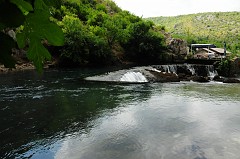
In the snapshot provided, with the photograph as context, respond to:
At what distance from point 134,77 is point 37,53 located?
95.1ft

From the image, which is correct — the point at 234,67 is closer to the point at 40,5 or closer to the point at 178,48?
the point at 178,48

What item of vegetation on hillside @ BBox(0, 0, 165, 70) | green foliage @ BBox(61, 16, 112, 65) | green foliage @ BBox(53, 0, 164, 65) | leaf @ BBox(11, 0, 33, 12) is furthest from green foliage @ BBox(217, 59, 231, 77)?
leaf @ BBox(11, 0, 33, 12)

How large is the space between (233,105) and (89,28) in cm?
3844

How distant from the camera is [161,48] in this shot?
53406 mm

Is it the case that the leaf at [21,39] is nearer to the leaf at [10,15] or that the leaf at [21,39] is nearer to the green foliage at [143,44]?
the leaf at [10,15]

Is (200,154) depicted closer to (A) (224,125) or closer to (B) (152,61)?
(A) (224,125)

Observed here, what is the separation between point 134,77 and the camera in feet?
98.2

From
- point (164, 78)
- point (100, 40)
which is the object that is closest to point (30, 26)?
point (164, 78)

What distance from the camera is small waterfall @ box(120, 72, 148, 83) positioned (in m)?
29.0

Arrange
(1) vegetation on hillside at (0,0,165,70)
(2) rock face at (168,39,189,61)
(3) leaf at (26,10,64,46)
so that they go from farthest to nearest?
(2) rock face at (168,39,189,61) < (1) vegetation on hillside at (0,0,165,70) < (3) leaf at (26,10,64,46)

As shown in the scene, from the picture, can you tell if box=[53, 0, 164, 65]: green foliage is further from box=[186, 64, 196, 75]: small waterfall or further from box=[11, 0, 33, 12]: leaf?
box=[11, 0, 33, 12]: leaf

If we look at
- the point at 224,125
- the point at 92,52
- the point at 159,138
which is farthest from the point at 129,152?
the point at 92,52

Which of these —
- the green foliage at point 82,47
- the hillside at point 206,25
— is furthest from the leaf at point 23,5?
the hillside at point 206,25

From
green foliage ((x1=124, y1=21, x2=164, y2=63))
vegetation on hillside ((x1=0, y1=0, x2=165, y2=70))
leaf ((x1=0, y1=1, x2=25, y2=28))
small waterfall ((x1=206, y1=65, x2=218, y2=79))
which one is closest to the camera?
leaf ((x1=0, y1=1, x2=25, y2=28))
